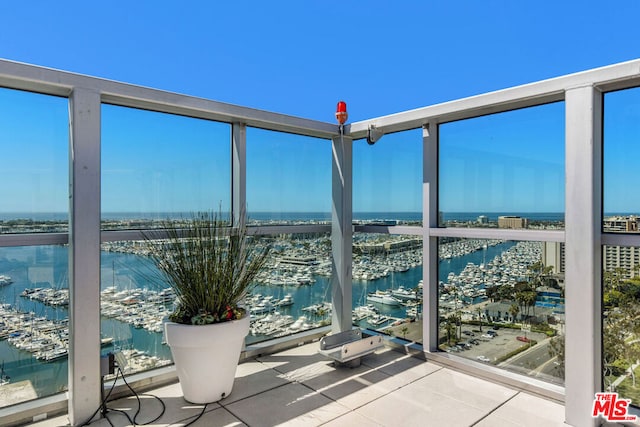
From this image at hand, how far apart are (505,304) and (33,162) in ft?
10.7

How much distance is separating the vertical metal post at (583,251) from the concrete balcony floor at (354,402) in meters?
0.25

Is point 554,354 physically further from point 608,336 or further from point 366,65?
point 366,65

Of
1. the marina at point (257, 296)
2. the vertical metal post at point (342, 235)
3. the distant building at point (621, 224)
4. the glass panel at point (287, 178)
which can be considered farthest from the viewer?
the vertical metal post at point (342, 235)

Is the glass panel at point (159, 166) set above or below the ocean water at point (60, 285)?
above

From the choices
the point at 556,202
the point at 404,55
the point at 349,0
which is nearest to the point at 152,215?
the point at 556,202

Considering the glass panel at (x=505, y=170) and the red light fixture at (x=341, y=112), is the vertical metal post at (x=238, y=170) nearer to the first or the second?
the red light fixture at (x=341, y=112)

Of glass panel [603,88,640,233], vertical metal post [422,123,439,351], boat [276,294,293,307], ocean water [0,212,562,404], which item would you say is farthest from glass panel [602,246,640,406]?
boat [276,294,293,307]

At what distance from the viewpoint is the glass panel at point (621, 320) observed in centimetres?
201

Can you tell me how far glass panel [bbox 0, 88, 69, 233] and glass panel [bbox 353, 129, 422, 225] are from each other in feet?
7.91

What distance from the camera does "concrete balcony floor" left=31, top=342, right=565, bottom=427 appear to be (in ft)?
6.76

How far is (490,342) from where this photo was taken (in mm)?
2680

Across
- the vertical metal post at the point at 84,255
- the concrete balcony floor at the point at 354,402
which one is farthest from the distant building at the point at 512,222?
the vertical metal post at the point at 84,255

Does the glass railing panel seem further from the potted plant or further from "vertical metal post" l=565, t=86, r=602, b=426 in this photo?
"vertical metal post" l=565, t=86, r=602, b=426

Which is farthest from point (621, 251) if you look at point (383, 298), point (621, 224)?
point (383, 298)
